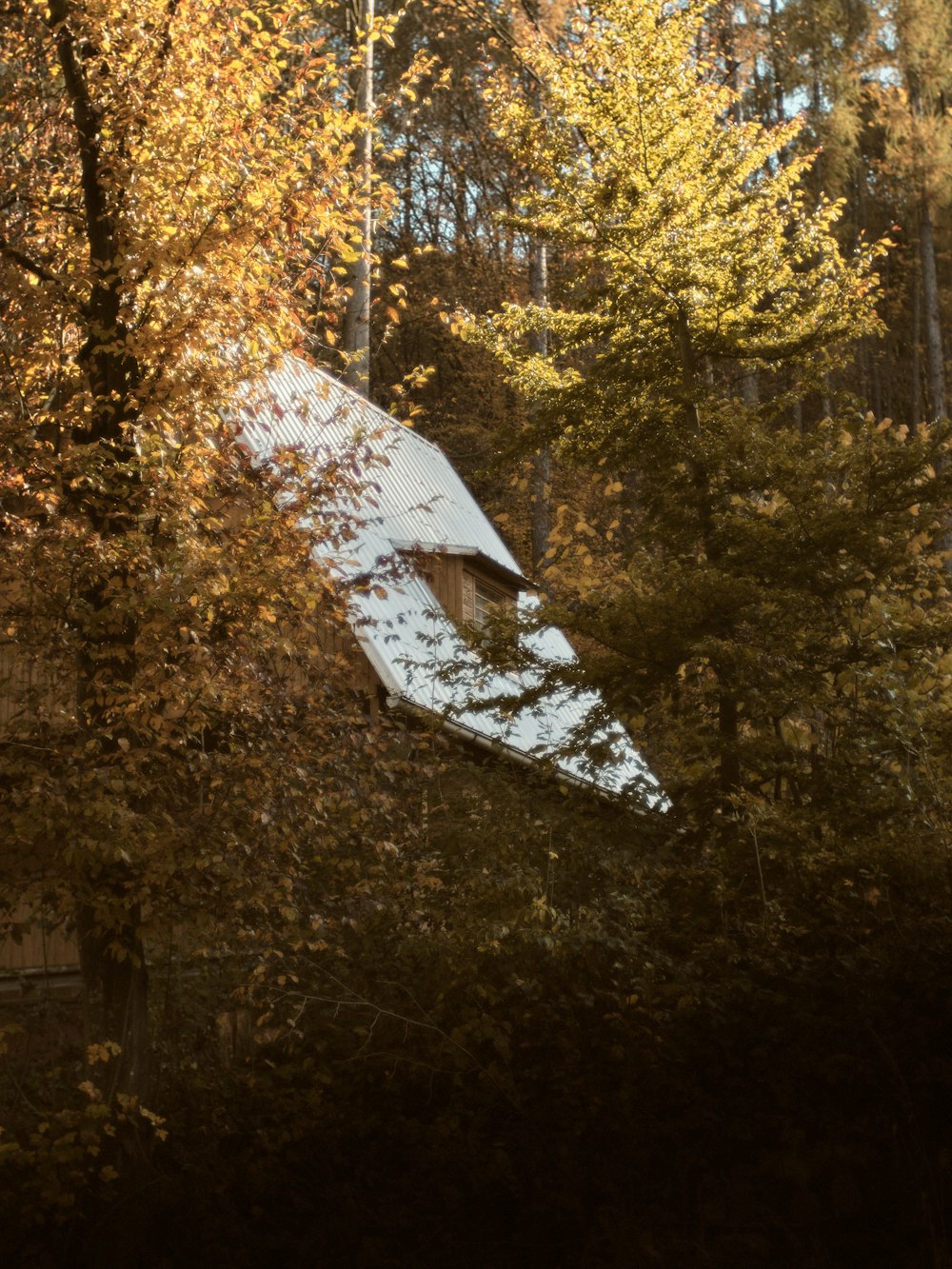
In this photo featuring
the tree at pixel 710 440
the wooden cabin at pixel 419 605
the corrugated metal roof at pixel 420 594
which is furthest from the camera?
the corrugated metal roof at pixel 420 594

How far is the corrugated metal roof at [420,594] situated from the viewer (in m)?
10.7

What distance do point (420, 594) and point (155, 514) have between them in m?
6.82

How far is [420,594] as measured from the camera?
15062mm

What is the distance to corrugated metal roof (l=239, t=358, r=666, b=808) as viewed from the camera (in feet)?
35.1

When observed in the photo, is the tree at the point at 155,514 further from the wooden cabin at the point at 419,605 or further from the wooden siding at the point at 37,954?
the wooden siding at the point at 37,954

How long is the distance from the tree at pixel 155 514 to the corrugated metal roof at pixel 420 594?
737mm

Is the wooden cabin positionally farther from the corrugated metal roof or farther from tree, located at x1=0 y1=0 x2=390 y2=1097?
tree, located at x1=0 y1=0 x2=390 y2=1097

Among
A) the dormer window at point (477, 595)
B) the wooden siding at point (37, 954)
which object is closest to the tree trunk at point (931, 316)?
the dormer window at point (477, 595)

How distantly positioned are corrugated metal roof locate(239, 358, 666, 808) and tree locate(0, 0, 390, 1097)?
74 centimetres

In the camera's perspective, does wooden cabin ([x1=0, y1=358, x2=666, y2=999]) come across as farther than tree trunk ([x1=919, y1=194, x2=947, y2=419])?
No

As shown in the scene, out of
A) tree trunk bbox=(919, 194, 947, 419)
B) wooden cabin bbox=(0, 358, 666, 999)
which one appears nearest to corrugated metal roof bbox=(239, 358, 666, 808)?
wooden cabin bbox=(0, 358, 666, 999)

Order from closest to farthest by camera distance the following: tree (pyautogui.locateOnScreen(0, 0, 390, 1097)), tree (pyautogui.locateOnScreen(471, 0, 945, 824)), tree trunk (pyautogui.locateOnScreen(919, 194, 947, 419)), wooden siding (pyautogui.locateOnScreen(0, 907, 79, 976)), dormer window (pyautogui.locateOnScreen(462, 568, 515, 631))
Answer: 1. tree (pyautogui.locateOnScreen(0, 0, 390, 1097))
2. tree (pyautogui.locateOnScreen(471, 0, 945, 824))
3. wooden siding (pyautogui.locateOnScreen(0, 907, 79, 976))
4. dormer window (pyautogui.locateOnScreen(462, 568, 515, 631))
5. tree trunk (pyautogui.locateOnScreen(919, 194, 947, 419))

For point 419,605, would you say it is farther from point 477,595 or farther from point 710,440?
point 710,440

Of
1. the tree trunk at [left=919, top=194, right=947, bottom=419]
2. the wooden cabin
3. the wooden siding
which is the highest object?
the tree trunk at [left=919, top=194, right=947, bottom=419]
